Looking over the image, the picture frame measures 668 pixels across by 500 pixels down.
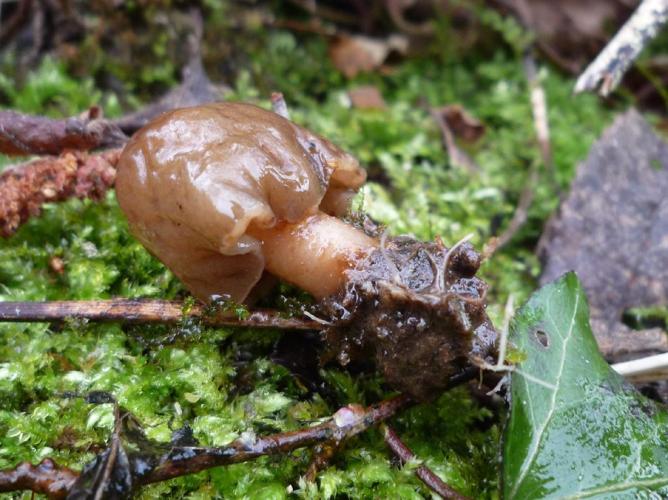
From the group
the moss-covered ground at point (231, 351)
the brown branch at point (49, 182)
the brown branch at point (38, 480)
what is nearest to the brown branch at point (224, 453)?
the brown branch at point (38, 480)

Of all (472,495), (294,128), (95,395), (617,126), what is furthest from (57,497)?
(617,126)

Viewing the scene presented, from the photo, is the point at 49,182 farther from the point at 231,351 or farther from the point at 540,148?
the point at 540,148

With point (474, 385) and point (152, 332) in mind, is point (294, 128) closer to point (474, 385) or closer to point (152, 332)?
point (152, 332)

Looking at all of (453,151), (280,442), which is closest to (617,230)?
(453,151)

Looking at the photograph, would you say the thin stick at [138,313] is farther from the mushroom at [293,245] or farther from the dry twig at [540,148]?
the dry twig at [540,148]

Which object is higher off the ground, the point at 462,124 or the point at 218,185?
the point at 218,185

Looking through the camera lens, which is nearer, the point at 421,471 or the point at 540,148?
the point at 421,471
